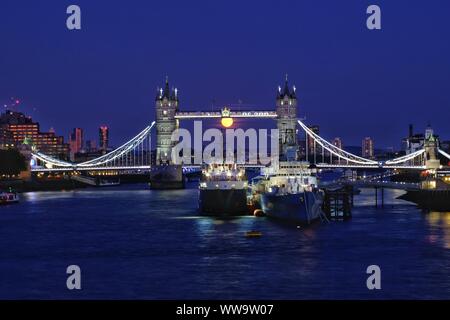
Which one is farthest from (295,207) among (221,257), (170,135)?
(170,135)

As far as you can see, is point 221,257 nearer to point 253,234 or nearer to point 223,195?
point 253,234

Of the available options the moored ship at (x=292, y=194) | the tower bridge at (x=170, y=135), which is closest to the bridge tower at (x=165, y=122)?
the tower bridge at (x=170, y=135)

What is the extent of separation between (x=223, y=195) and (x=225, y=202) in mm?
433

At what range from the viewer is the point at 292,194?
1865 inches

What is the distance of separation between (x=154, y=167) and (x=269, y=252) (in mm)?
75039

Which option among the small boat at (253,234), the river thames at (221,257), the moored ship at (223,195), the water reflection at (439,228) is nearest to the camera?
the river thames at (221,257)

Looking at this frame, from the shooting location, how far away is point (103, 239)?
4188 cm

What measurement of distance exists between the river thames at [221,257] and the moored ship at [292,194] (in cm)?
104

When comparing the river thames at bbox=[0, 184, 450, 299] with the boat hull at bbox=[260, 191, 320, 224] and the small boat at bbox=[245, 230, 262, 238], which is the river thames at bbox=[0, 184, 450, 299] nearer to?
the small boat at bbox=[245, 230, 262, 238]

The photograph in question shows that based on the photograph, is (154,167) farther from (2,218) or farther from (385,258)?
(385,258)

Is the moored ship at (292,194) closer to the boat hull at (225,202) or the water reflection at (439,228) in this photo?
the boat hull at (225,202)

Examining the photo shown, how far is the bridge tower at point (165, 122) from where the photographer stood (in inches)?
4857

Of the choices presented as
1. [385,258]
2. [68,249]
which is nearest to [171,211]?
[68,249]
